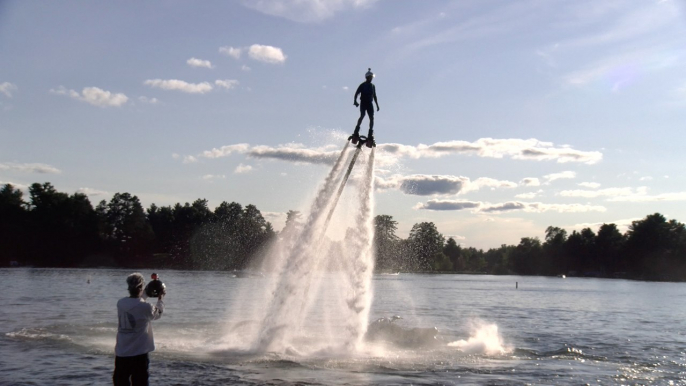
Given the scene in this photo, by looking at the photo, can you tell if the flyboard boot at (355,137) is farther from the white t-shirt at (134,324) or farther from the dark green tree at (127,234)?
the dark green tree at (127,234)

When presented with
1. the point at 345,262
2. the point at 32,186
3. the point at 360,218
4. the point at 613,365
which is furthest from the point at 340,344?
the point at 32,186

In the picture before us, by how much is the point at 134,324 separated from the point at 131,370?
2.86ft

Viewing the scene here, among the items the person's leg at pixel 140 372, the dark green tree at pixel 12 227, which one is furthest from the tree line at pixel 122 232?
the person's leg at pixel 140 372

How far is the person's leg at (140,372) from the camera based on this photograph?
11.5 m

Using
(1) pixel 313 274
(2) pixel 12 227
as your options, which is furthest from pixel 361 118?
(2) pixel 12 227

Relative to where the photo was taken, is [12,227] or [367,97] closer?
[367,97]

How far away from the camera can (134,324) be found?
37.1ft

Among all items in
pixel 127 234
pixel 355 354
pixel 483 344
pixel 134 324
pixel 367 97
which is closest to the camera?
pixel 134 324

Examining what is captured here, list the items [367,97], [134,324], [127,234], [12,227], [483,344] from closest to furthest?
[134,324] → [367,97] → [483,344] → [12,227] → [127,234]

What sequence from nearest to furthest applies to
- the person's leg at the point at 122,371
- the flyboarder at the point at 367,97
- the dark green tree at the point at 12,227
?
the person's leg at the point at 122,371 → the flyboarder at the point at 367,97 → the dark green tree at the point at 12,227

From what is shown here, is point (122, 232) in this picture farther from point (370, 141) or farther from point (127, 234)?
point (370, 141)

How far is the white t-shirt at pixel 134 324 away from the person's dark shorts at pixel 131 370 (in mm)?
113

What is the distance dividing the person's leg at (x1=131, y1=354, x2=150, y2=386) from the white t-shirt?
13cm

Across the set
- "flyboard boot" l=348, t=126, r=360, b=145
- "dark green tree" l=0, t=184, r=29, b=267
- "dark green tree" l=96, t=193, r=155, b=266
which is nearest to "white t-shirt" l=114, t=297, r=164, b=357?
"flyboard boot" l=348, t=126, r=360, b=145
